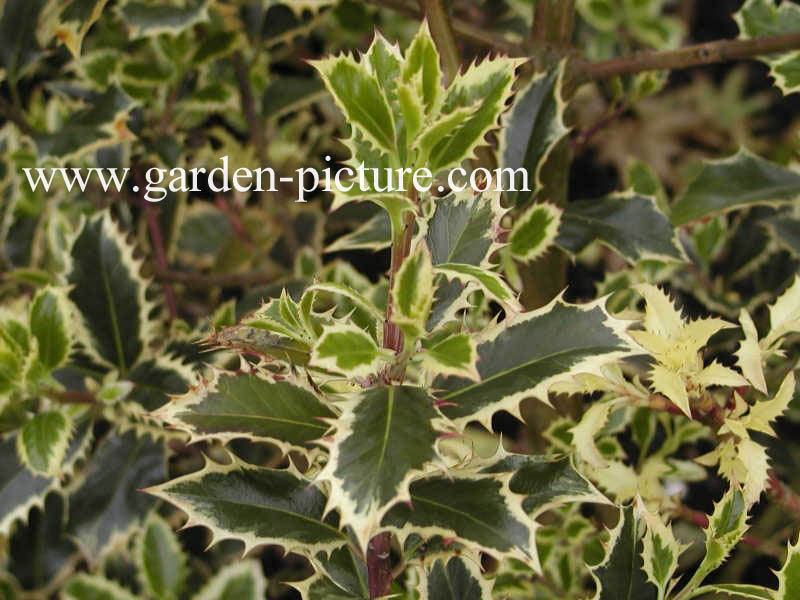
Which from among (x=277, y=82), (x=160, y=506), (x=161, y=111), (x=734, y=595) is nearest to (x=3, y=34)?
(x=161, y=111)

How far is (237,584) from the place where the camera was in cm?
101

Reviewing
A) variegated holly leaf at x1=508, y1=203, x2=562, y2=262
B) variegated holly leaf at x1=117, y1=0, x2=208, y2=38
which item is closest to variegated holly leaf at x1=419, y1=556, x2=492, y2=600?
variegated holly leaf at x1=508, y1=203, x2=562, y2=262

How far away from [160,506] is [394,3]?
0.70m

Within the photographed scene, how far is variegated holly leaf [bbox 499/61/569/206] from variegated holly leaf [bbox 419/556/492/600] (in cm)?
39

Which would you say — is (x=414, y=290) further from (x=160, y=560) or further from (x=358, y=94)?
(x=160, y=560)

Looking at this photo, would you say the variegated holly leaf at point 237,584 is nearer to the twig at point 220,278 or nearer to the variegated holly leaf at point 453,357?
the twig at point 220,278

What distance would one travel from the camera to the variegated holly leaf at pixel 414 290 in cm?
55

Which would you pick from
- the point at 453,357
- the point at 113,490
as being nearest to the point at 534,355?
the point at 453,357

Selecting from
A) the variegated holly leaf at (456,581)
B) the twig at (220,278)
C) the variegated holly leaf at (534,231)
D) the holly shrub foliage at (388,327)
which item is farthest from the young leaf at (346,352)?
the twig at (220,278)

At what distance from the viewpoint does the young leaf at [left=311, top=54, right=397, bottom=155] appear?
0.56m

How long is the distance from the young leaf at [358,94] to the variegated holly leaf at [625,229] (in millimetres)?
412

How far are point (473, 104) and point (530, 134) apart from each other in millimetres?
351

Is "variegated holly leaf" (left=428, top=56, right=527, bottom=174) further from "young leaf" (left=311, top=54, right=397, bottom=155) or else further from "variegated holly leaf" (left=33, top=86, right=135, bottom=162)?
"variegated holly leaf" (left=33, top=86, right=135, bottom=162)

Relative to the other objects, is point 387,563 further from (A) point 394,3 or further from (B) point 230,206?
(B) point 230,206
